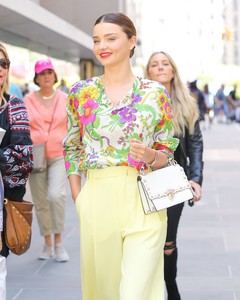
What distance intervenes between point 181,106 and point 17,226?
60.0 inches

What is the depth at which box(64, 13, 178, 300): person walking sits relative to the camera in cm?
399

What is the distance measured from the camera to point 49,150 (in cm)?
767

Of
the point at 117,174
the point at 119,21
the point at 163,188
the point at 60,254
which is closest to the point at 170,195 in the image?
the point at 163,188

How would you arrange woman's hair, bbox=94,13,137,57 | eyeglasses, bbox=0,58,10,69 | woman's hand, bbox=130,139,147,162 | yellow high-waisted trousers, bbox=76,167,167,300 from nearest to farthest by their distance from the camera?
woman's hand, bbox=130,139,147,162, yellow high-waisted trousers, bbox=76,167,167,300, woman's hair, bbox=94,13,137,57, eyeglasses, bbox=0,58,10,69

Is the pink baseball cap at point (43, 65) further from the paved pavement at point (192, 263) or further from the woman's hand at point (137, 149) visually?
the woman's hand at point (137, 149)

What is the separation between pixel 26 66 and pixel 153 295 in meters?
12.3

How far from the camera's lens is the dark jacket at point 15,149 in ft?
15.1

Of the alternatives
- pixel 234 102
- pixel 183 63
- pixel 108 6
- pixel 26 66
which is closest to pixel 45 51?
pixel 26 66

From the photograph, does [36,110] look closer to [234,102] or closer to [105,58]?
[105,58]

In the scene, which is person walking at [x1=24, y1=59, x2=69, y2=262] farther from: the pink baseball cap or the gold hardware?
the gold hardware

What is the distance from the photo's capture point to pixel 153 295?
4.03 m

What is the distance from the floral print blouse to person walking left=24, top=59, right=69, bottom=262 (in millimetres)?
3386

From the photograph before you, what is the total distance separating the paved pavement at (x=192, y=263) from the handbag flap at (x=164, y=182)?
2.28 metres

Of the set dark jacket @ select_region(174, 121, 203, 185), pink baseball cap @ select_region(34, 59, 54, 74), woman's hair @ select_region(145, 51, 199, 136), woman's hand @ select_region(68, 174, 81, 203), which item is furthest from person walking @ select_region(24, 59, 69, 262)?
woman's hand @ select_region(68, 174, 81, 203)
